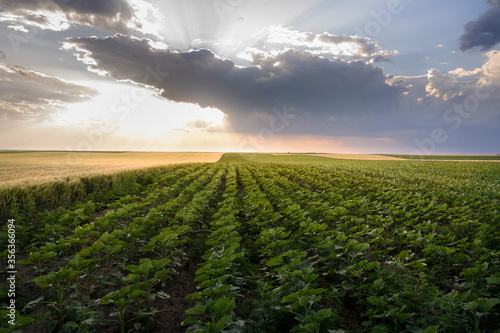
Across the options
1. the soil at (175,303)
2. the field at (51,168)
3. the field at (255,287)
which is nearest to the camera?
the field at (255,287)

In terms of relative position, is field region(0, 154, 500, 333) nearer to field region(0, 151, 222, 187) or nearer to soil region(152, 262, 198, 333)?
soil region(152, 262, 198, 333)

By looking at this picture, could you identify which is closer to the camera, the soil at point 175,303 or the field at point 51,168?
the soil at point 175,303

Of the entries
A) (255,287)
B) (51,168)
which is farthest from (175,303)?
(51,168)

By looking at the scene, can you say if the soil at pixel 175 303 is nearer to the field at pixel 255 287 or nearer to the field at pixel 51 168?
the field at pixel 255 287

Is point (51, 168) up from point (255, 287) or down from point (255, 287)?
up

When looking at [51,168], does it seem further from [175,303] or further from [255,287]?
[255,287]

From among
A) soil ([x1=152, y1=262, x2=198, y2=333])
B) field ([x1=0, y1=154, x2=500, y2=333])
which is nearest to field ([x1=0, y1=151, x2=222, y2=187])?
field ([x1=0, y1=154, x2=500, y2=333])

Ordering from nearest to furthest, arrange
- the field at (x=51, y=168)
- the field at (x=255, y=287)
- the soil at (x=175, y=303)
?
the field at (x=255, y=287) → the soil at (x=175, y=303) → the field at (x=51, y=168)

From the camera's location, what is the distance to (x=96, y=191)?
1352cm

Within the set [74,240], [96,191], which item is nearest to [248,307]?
[74,240]

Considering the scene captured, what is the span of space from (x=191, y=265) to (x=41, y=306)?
2.88 m

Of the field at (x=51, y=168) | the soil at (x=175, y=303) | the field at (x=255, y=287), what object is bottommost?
the soil at (x=175, y=303)

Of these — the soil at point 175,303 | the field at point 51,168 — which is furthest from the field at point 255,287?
the field at point 51,168

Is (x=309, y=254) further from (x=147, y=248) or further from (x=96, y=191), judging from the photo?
(x=96, y=191)
